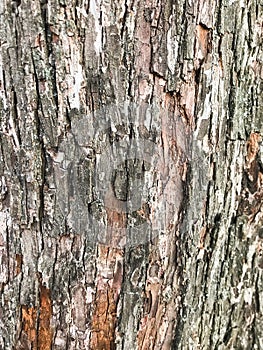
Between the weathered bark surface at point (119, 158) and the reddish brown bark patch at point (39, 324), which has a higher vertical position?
the weathered bark surface at point (119, 158)

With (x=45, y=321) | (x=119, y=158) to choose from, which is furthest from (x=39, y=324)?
(x=119, y=158)

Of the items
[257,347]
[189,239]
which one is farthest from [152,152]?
[257,347]

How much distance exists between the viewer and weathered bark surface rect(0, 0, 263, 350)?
118 cm

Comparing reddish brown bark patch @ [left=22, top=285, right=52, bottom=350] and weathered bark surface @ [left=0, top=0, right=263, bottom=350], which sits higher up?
weathered bark surface @ [left=0, top=0, right=263, bottom=350]

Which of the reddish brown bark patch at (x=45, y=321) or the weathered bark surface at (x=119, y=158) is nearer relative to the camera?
the weathered bark surface at (x=119, y=158)

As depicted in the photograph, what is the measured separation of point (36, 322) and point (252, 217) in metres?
0.75

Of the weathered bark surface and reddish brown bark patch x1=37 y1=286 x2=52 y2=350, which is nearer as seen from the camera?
the weathered bark surface

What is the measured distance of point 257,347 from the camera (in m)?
1.79

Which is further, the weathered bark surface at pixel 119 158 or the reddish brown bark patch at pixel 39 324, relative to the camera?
the reddish brown bark patch at pixel 39 324

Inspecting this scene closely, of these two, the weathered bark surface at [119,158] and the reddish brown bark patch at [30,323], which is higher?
the weathered bark surface at [119,158]

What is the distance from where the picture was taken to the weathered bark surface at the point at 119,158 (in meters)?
1.18

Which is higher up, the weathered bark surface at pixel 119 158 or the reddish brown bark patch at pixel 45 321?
the weathered bark surface at pixel 119 158

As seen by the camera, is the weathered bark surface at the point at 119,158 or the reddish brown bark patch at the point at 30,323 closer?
the weathered bark surface at the point at 119,158

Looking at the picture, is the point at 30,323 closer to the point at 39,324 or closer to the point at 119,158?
the point at 39,324
